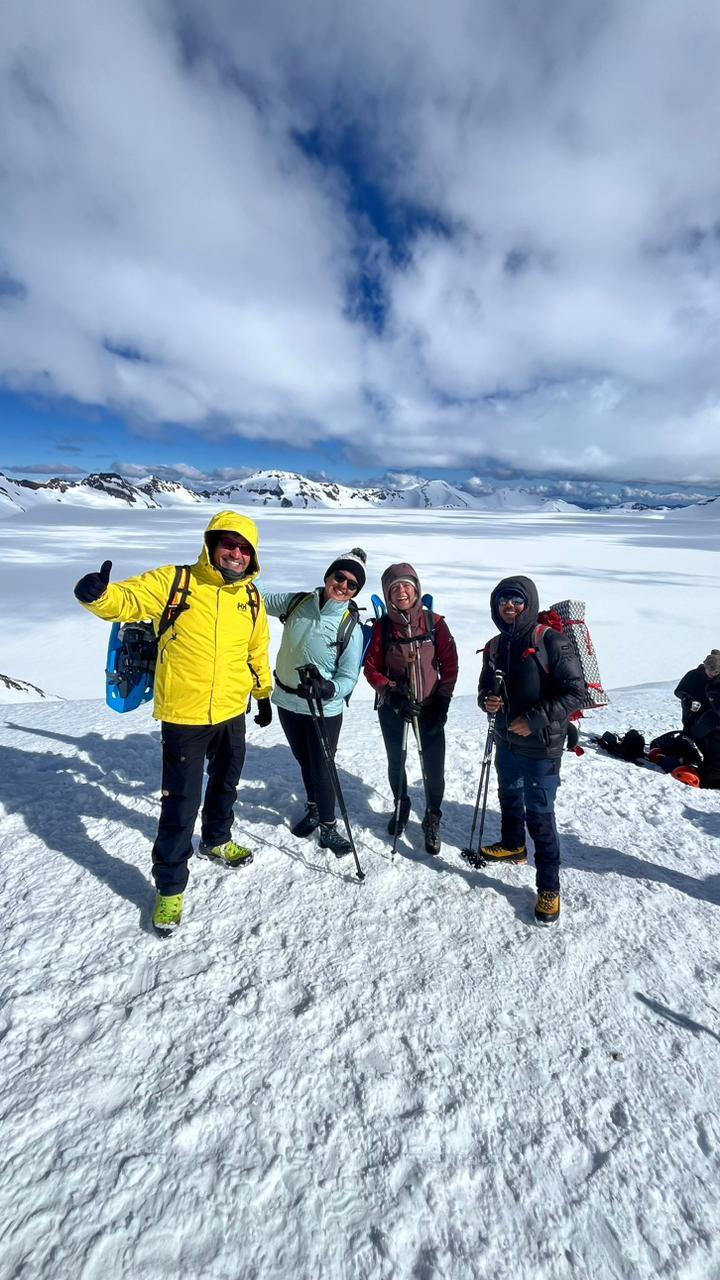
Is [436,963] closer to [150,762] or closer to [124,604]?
[124,604]

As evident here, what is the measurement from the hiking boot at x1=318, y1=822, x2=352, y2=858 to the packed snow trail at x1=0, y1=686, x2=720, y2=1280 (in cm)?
14

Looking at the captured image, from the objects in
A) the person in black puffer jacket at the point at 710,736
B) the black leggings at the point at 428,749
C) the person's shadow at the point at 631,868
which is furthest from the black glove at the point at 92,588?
the person in black puffer jacket at the point at 710,736

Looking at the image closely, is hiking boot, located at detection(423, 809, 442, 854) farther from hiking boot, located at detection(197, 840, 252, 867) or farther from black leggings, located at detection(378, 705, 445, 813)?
hiking boot, located at detection(197, 840, 252, 867)

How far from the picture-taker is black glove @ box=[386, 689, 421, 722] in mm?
4152

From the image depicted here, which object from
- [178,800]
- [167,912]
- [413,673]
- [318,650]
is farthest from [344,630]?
[167,912]

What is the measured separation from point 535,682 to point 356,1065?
7.95 ft

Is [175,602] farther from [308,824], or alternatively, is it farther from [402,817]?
[402,817]

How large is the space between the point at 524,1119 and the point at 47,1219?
2040mm

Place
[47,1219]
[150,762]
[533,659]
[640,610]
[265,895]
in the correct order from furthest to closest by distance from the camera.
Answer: [640,610], [150,762], [265,895], [533,659], [47,1219]

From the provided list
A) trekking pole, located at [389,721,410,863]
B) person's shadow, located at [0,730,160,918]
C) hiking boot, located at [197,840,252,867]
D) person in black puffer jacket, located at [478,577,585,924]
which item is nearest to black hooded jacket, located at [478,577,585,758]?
person in black puffer jacket, located at [478,577,585,924]

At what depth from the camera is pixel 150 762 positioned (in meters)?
5.80

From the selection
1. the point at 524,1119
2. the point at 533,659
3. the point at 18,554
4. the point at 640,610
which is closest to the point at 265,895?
the point at 524,1119

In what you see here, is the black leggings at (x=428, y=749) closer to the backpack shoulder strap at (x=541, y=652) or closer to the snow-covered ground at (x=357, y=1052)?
the snow-covered ground at (x=357, y=1052)

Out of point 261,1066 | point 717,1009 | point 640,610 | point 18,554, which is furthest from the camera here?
point 18,554
